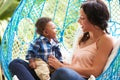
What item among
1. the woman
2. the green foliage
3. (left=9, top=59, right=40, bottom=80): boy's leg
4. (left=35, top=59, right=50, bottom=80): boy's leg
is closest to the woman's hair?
the woman

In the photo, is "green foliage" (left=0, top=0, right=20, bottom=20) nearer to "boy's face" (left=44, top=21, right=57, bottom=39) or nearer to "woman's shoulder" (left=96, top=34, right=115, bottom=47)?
"boy's face" (left=44, top=21, right=57, bottom=39)

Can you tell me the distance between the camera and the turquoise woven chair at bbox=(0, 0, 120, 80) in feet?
8.55

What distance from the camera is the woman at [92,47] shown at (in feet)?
6.84

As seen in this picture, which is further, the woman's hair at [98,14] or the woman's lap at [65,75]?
the woman's hair at [98,14]

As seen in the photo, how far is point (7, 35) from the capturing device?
8.56 feet

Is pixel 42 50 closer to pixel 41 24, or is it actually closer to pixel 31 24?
pixel 41 24

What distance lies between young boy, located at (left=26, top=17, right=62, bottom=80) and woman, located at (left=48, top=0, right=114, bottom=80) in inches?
2.2

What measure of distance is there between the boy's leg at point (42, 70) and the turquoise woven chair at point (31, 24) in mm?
259

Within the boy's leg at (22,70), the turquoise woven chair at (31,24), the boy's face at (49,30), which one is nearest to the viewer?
the boy's leg at (22,70)

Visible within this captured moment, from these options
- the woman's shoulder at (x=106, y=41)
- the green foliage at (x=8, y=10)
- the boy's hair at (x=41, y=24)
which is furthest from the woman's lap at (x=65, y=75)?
the green foliage at (x=8, y=10)

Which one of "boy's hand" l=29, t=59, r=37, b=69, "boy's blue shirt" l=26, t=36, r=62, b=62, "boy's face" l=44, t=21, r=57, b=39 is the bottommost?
"boy's hand" l=29, t=59, r=37, b=69

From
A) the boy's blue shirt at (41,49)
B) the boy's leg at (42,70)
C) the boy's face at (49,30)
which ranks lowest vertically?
the boy's leg at (42,70)

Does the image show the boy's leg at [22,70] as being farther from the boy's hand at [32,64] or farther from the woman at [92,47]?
the woman at [92,47]

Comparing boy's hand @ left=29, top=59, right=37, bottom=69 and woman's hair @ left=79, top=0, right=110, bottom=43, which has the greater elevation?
woman's hair @ left=79, top=0, right=110, bottom=43
